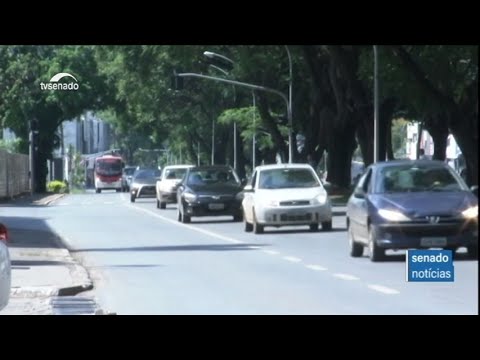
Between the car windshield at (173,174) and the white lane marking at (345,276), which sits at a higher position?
the car windshield at (173,174)

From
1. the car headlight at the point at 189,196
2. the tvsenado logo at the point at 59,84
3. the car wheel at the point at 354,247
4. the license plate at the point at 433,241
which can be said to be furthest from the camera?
the car headlight at the point at 189,196

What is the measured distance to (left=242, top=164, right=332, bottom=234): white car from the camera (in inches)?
1119

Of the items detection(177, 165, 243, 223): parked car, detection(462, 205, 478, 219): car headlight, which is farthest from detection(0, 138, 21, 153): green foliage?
detection(462, 205, 478, 219): car headlight

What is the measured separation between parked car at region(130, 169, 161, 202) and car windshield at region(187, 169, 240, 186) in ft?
62.9

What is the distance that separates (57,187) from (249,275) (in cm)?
3821

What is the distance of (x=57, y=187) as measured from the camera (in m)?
55.8

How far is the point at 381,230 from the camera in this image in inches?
634

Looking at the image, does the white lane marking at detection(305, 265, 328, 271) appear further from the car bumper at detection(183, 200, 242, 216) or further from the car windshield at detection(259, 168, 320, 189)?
the car bumper at detection(183, 200, 242, 216)

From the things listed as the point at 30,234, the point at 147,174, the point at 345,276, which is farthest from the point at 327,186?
the point at 147,174

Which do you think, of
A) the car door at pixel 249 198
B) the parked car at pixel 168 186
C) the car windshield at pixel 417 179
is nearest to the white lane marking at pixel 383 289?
the car windshield at pixel 417 179

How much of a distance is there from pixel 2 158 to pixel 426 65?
79.4 ft

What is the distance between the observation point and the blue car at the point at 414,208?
1272cm

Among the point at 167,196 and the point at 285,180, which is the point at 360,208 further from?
the point at 167,196

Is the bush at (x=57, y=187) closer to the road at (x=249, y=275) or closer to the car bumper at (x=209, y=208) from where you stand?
the car bumper at (x=209, y=208)
